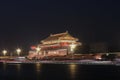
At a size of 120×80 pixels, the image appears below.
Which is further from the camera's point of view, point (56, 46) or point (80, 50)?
point (56, 46)

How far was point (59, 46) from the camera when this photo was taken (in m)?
98.6

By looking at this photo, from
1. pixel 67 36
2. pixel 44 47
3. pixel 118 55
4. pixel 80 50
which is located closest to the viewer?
pixel 118 55

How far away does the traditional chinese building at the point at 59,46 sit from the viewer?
96444mm

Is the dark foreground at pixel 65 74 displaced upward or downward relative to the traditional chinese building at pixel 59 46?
downward

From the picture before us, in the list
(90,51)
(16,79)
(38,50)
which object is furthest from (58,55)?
(16,79)

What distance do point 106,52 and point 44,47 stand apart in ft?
93.9

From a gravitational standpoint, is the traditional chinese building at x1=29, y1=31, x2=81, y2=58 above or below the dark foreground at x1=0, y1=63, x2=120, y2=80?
above

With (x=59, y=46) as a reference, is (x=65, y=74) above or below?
below

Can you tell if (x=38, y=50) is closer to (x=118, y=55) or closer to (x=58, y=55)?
(x=58, y=55)

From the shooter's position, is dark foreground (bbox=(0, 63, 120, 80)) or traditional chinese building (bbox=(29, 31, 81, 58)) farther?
traditional chinese building (bbox=(29, 31, 81, 58))

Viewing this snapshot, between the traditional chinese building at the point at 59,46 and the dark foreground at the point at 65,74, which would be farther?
the traditional chinese building at the point at 59,46

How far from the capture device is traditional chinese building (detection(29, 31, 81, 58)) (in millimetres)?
96444

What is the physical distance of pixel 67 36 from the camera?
100562 mm

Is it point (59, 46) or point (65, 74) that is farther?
point (59, 46)
